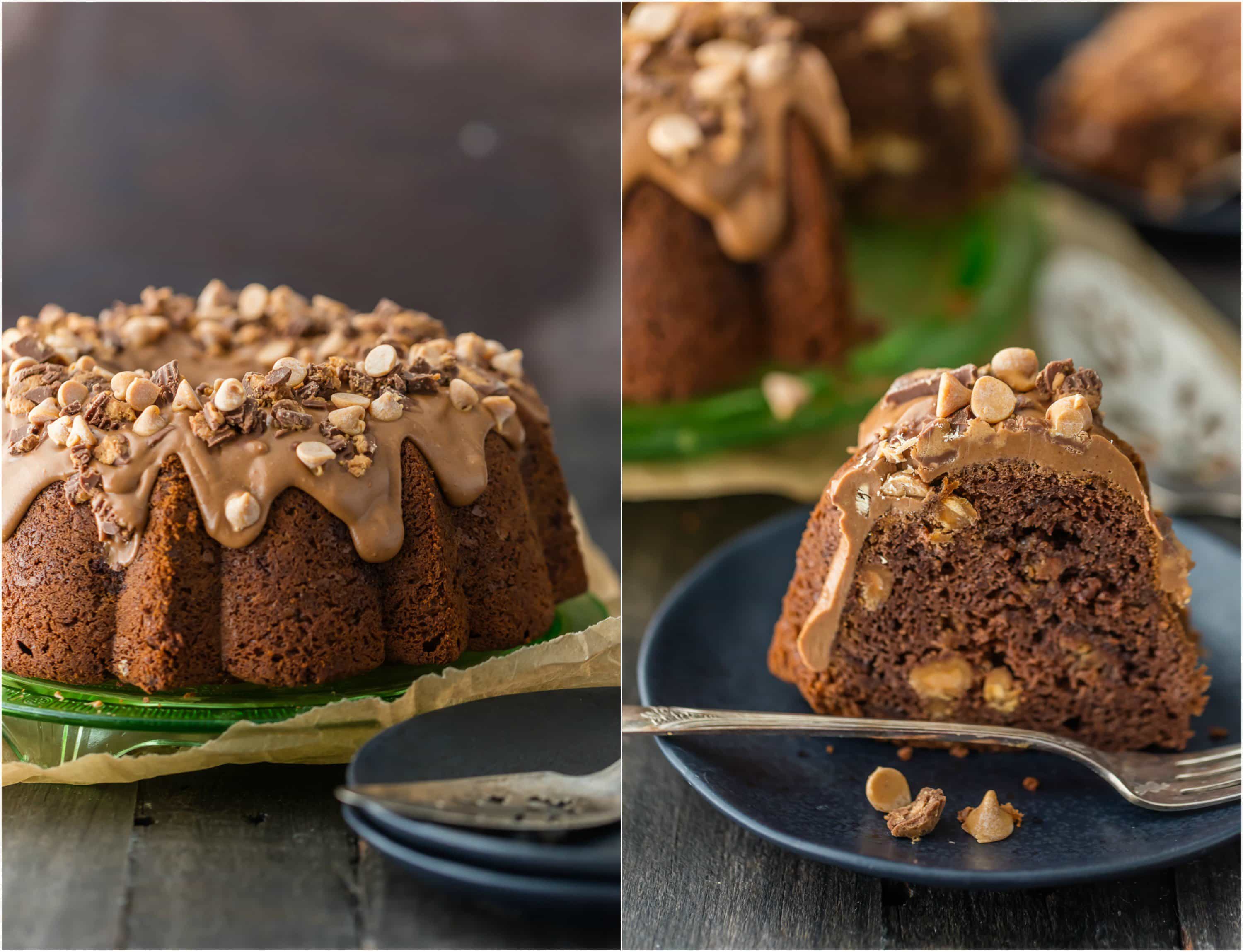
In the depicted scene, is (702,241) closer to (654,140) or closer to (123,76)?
(654,140)

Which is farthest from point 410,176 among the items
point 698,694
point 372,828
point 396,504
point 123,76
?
point 372,828

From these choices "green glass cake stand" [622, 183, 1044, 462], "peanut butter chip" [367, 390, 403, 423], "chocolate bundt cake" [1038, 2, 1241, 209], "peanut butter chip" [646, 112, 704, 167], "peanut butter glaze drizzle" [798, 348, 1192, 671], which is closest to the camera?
"peanut butter glaze drizzle" [798, 348, 1192, 671]

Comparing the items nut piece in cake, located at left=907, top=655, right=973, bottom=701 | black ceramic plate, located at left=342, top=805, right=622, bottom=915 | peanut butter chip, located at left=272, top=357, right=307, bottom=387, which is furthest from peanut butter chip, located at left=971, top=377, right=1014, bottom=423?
peanut butter chip, located at left=272, top=357, right=307, bottom=387

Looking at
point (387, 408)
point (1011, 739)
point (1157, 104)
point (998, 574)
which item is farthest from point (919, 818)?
point (1157, 104)

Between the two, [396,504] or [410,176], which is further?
Result: [410,176]

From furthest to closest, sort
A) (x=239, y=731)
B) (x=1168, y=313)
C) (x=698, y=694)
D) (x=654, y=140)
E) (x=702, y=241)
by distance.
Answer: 1. (x=1168, y=313)
2. (x=702, y=241)
3. (x=654, y=140)
4. (x=698, y=694)
5. (x=239, y=731)

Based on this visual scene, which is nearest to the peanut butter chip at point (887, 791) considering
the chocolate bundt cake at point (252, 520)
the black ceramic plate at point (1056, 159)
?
the chocolate bundt cake at point (252, 520)

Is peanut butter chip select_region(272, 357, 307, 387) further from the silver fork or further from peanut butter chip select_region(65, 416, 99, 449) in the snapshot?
the silver fork
